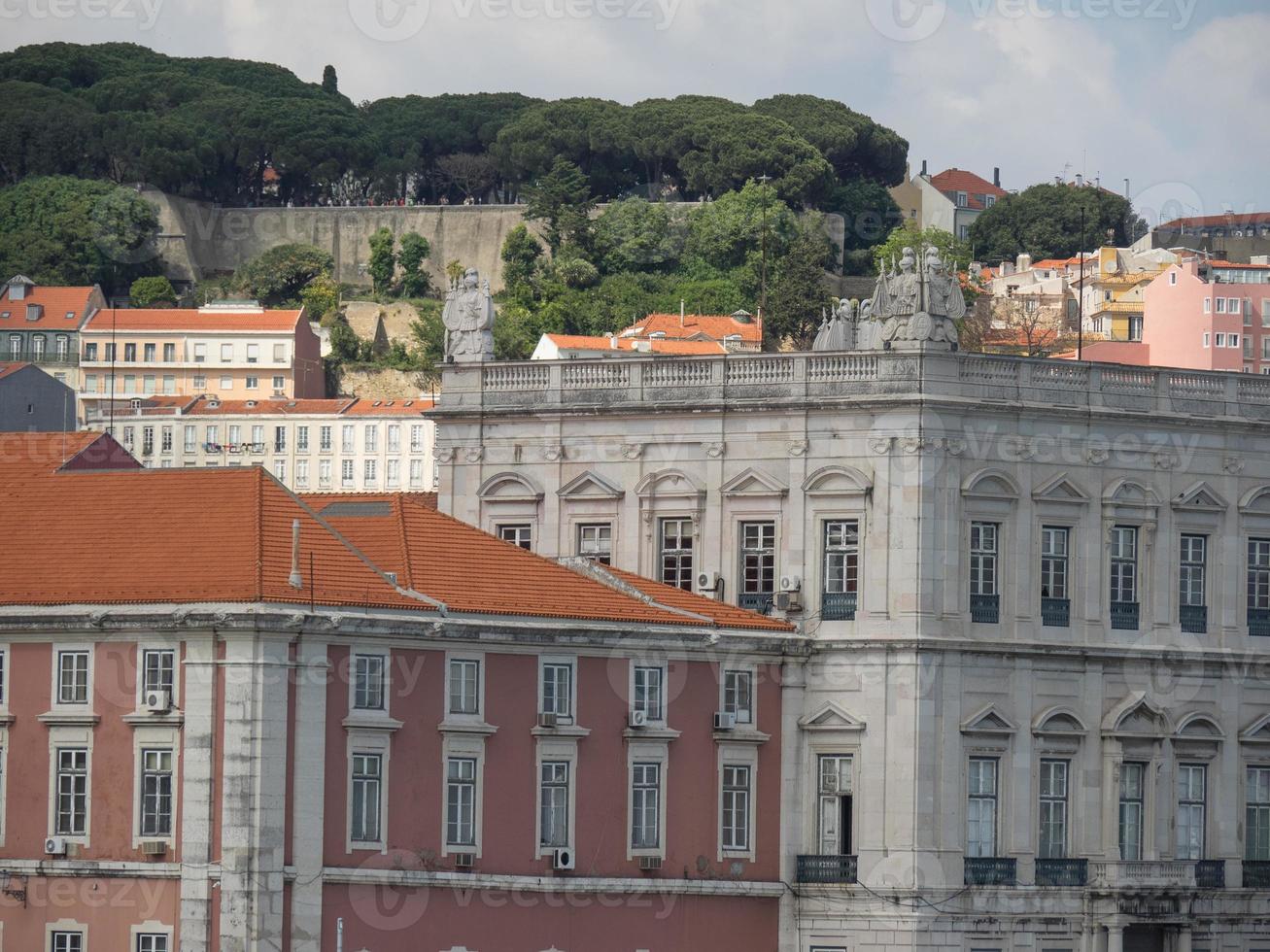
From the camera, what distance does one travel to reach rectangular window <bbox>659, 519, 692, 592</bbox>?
66.8 metres

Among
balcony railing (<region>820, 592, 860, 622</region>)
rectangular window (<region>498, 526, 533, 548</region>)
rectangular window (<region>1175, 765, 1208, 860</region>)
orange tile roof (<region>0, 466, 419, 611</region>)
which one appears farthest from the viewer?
rectangular window (<region>498, 526, 533, 548</region>)

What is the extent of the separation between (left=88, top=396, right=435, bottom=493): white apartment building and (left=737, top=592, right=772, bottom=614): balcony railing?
7994 centimetres

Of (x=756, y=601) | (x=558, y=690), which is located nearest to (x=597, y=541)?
(x=756, y=601)

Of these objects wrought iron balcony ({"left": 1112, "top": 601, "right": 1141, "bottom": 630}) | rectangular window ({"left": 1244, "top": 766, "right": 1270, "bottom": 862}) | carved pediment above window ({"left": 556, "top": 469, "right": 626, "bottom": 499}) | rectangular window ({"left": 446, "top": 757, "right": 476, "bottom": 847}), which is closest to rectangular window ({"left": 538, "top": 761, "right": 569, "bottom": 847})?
rectangular window ({"left": 446, "top": 757, "right": 476, "bottom": 847})

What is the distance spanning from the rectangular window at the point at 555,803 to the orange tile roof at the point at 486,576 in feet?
9.08

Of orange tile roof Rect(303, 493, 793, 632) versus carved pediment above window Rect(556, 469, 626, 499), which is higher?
carved pediment above window Rect(556, 469, 626, 499)

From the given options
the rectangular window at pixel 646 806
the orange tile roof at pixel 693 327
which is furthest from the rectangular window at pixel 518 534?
the orange tile roof at pixel 693 327

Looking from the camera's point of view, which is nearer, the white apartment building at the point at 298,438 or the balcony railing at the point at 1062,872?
the balcony railing at the point at 1062,872

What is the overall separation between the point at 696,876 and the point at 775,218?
4090 inches

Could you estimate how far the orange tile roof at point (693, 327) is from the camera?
471 ft

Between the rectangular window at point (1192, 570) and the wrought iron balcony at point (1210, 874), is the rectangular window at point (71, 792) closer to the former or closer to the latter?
the wrought iron balcony at point (1210, 874)

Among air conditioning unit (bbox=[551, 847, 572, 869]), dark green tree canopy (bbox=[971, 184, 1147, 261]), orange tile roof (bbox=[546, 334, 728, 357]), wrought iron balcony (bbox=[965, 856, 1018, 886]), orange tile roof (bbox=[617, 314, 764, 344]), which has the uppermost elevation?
dark green tree canopy (bbox=[971, 184, 1147, 261])

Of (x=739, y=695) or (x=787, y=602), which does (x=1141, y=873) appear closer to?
(x=787, y=602)

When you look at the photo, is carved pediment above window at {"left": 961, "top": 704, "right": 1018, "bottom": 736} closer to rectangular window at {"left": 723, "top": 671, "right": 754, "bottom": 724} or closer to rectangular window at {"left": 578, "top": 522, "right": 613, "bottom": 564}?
rectangular window at {"left": 723, "top": 671, "right": 754, "bottom": 724}
